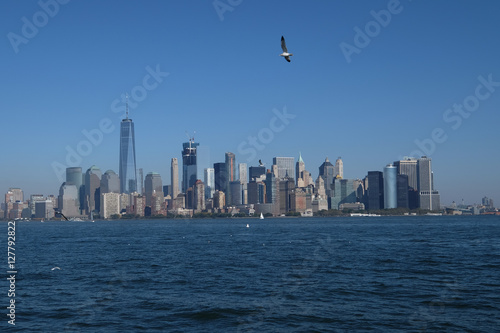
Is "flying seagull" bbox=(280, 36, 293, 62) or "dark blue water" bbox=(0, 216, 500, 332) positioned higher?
"flying seagull" bbox=(280, 36, 293, 62)

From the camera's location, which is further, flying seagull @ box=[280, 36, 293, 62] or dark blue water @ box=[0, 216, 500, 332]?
flying seagull @ box=[280, 36, 293, 62]

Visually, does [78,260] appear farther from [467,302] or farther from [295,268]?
[467,302]

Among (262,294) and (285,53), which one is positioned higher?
(285,53)

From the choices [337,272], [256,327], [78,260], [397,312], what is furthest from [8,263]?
[397,312]

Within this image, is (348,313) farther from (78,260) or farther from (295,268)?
(78,260)

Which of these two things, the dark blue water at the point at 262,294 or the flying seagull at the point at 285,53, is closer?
the dark blue water at the point at 262,294

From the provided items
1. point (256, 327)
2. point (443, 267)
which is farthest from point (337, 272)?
point (256, 327)

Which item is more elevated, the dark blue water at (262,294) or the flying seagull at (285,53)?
the flying seagull at (285,53)

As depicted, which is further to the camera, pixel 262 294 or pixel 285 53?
pixel 262 294

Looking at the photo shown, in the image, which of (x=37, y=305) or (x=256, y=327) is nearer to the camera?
(x=256, y=327)

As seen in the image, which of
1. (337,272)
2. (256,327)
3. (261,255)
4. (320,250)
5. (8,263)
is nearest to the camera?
(256,327)

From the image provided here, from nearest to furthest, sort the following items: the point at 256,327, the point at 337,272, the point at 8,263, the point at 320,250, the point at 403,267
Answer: the point at 256,327 → the point at 337,272 → the point at 403,267 → the point at 8,263 → the point at 320,250
